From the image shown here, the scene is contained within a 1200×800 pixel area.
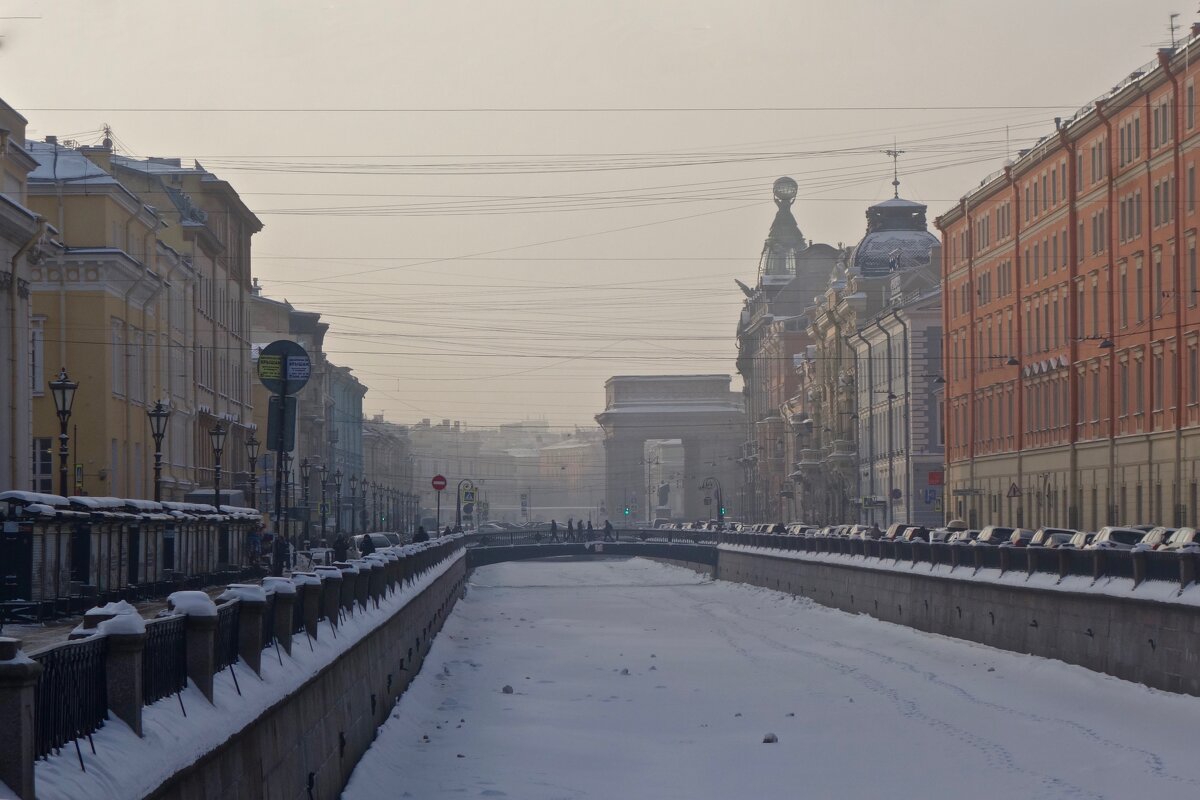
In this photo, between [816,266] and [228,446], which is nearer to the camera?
[228,446]

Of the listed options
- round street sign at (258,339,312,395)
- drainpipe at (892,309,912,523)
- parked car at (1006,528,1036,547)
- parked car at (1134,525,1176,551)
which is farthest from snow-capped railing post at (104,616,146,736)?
drainpipe at (892,309,912,523)

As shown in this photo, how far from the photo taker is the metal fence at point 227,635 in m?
14.5

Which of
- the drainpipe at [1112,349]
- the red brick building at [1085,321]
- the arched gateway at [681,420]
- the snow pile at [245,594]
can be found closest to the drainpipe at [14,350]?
the red brick building at [1085,321]

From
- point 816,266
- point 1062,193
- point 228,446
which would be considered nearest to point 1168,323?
point 1062,193

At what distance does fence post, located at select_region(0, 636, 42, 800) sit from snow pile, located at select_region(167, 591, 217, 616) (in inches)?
176

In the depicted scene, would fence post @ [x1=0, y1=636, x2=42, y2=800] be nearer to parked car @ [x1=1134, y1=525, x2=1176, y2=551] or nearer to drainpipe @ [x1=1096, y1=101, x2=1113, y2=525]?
parked car @ [x1=1134, y1=525, x2=1176, y2=551]

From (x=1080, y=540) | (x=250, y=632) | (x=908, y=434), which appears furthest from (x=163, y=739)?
(x=908, y=434)

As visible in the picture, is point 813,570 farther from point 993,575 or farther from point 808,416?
point 808,416

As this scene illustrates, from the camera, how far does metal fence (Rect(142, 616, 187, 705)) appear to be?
12234 millimetres

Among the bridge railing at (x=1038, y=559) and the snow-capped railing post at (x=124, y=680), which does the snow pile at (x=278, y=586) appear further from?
the bridge railing at (x=1038, y=559)

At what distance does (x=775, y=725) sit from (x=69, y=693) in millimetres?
23228

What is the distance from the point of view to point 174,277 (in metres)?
79.1

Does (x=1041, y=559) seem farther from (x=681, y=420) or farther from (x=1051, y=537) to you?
(x=681, y=420)

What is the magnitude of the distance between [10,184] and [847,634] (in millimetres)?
26224
